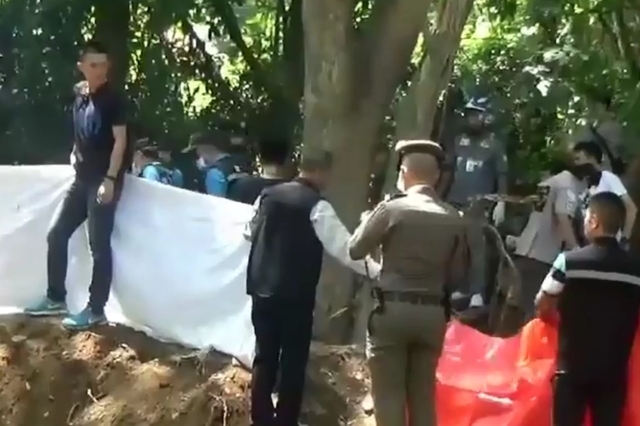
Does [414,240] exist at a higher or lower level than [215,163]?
higher

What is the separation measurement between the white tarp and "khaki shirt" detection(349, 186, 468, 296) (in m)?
1.77

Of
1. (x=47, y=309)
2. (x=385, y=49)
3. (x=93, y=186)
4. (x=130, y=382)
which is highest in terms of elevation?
(x=385, y=49)

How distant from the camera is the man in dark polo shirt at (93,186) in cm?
728

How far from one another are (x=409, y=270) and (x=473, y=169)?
4918 mm

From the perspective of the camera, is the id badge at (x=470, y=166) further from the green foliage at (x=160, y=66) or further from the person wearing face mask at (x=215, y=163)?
the green foliage at (x=160, y=66)

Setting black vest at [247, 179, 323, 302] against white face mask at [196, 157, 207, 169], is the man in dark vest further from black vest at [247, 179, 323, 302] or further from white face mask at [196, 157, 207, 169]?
white face mask at [196, 157, 207, 169]

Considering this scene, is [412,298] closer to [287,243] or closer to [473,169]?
[287,243]

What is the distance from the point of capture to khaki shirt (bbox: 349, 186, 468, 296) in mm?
5547

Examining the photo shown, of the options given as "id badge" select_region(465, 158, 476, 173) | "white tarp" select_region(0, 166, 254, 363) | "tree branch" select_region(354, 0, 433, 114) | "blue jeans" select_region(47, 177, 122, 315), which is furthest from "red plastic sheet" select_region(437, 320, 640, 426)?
"id badge" select_region(465, 158, 476, 173)

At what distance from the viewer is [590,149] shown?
9383 mm

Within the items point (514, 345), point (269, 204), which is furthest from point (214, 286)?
point (514, 345)

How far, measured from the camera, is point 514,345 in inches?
263

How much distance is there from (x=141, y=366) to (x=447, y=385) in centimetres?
207

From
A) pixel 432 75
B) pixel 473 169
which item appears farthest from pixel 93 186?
pixel 473 169
